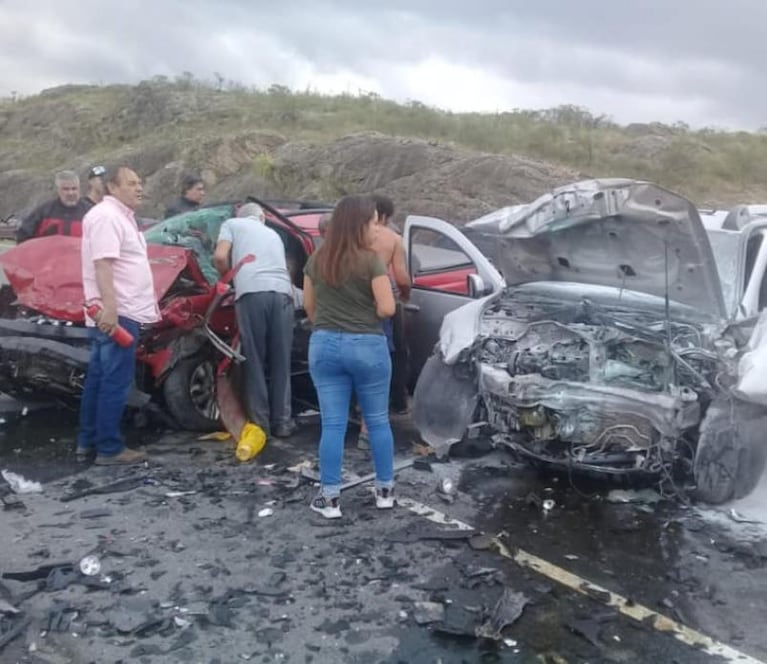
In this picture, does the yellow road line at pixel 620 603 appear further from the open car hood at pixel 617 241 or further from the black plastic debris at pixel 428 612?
the open car hood at pixel 617 241

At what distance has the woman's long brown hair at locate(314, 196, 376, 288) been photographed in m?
5.05

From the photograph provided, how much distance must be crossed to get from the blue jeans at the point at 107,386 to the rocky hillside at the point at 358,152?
44.0ft

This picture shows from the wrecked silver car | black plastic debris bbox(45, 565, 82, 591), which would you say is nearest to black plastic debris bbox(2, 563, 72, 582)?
black plastic debris bbox(45, 565, 82, 591)

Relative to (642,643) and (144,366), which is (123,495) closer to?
(144,366)

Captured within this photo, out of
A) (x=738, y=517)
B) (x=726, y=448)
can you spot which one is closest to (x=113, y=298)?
(x=726, y=448)

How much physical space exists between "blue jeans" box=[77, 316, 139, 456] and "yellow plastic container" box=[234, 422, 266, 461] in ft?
2.63

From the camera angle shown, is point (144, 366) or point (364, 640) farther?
point (144, 366)

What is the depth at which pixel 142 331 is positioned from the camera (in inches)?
258

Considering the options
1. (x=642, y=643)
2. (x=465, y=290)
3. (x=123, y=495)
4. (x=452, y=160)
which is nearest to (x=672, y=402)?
(x=642, y=643)

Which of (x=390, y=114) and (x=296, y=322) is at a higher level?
(x=390, y=114)

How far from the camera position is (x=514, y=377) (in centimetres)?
557

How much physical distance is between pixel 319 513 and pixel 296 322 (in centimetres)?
244

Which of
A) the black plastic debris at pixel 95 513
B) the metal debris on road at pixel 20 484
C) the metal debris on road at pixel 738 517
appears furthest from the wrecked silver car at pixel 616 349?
the metal debris on road at pixel 20 484

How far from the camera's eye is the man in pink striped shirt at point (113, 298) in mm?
5906
